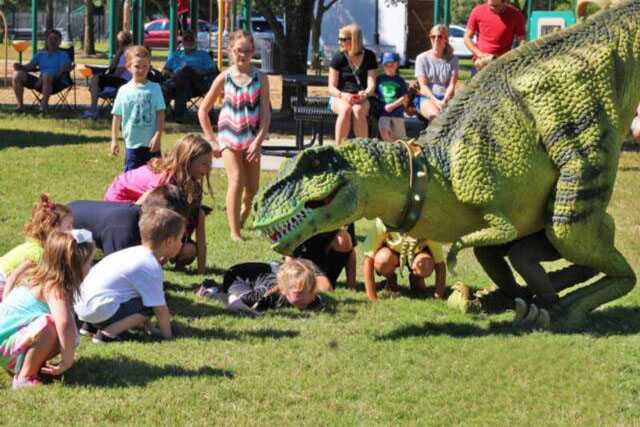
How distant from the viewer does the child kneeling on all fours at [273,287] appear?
26.1 feet

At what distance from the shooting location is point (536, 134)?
24.1ft

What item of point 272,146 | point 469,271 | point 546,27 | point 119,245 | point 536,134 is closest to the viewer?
point 536,134

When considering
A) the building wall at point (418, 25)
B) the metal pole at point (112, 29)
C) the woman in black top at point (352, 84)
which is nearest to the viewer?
the woman in black top at point (352, 84)

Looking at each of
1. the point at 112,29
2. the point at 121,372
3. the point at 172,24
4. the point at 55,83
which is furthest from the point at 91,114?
the point at 121,372

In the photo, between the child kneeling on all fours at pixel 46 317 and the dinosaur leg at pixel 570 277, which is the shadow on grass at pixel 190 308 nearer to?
the child kneeling on all fours at pixel 46 317

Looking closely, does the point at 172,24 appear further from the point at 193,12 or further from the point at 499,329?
the point at 499,329

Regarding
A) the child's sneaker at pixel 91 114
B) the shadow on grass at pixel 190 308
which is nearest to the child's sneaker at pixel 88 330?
the shadow on grass at pixel 190 308

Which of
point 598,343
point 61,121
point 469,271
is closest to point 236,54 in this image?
point 469,271

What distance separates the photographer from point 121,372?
250 inches

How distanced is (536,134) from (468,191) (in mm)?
625

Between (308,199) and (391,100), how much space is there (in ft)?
20.0

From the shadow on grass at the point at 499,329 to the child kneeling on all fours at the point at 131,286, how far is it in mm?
1485

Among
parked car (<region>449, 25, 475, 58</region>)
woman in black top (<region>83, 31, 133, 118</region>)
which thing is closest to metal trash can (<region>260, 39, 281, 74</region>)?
woman in black top (<region>83, 31, 133, 118</region>)

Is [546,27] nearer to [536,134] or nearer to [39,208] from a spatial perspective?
[536,134]
